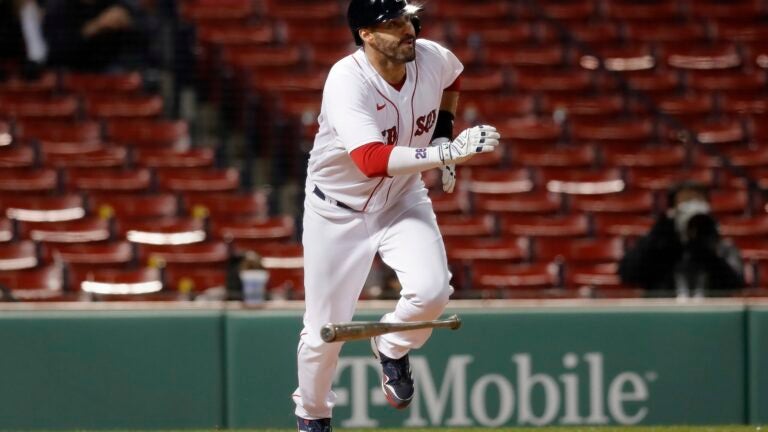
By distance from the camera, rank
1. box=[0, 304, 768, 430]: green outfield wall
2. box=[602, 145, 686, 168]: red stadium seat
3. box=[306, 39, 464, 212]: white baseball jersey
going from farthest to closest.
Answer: box=[602, 145, 686, 168]: red stadium seat
box=[0, 304, 768, 430]: green outfield wall
box=[306, 39, 464, 212]: white baseball jersey

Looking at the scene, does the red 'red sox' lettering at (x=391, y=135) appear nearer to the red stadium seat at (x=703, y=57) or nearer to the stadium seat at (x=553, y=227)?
the stadium seat at (x=553, y=227)

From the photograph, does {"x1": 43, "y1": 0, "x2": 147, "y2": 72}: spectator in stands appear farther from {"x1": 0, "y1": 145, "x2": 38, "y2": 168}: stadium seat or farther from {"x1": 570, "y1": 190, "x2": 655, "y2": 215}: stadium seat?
{"x1": 570, "y1": 190, "x2": 655, "y2": 215}: stadium seat

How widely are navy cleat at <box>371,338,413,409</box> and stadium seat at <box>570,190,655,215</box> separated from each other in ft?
15.4

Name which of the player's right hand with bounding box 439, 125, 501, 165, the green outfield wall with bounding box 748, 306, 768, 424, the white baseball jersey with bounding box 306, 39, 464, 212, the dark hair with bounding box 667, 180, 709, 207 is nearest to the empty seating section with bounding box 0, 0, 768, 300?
the dark hair with bounding box 667, 180, 709, 207

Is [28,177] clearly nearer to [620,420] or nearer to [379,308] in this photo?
[379,308]

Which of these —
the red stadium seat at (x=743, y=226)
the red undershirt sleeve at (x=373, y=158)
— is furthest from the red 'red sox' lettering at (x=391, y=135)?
the red stadium seat at (x=743, y=226)

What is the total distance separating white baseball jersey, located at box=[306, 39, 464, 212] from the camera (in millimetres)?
4359

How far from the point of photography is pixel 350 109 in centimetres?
435

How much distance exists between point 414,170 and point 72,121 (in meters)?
5.77

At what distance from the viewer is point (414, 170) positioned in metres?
4.22

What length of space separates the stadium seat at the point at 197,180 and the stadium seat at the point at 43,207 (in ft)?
1.94

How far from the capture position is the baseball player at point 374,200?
4395mm

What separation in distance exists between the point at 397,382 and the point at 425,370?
77.1 inches

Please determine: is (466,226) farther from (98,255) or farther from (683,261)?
(98,255)
